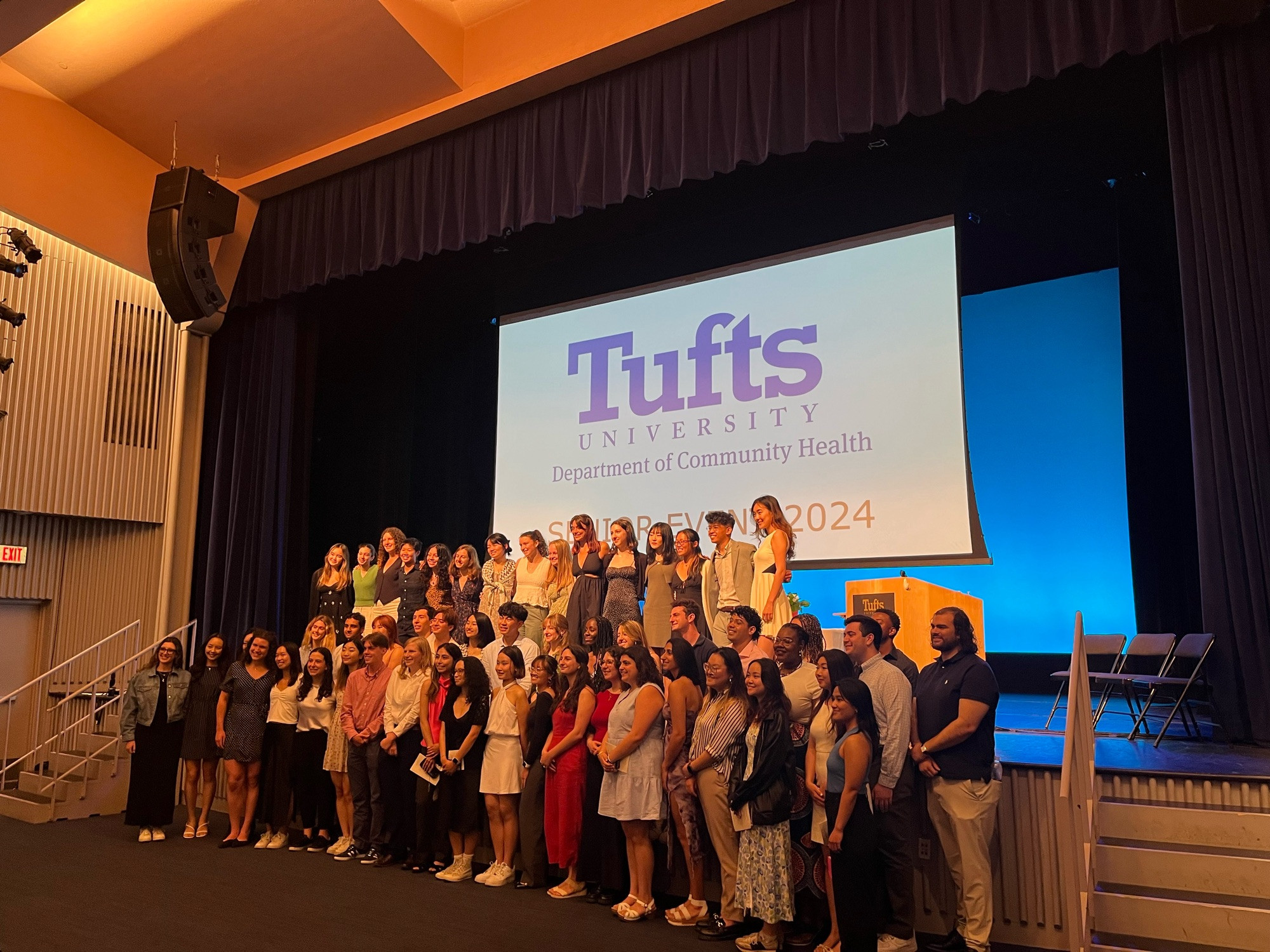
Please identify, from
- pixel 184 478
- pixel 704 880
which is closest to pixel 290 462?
pixel 184 478

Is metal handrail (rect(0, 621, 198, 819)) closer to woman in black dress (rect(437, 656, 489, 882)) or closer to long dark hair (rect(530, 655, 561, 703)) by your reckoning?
woman in black dress (rect(437, 656, 489, 882))

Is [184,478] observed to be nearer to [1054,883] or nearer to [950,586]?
[950,586]

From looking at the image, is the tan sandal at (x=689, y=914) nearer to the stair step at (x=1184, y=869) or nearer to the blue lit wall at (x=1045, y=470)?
the stair step at (x=1184, y=869)

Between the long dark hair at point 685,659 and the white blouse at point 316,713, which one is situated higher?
the long dark hair at point 685,659

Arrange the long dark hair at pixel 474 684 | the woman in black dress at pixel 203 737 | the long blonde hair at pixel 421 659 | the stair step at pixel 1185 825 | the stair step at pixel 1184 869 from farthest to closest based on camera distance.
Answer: the woman in black dress at pixel 203 737 → the long blonde hair at pixel 421 659 → the long dark hair at pixel 474 684 → the stair step at pixel 1185 825 → the stair step at pixel 1184 869

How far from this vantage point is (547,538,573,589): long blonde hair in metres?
6.42

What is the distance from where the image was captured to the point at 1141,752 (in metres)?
4.75

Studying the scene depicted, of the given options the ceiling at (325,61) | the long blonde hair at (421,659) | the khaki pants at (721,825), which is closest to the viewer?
the khaki pants at (721,825)

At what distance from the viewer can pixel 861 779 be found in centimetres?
404

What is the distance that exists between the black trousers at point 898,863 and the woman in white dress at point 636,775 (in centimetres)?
109

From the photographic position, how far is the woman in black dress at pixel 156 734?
6.43 meters

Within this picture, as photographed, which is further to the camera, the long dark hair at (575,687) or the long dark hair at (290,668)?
the long dark hair at (290,668)

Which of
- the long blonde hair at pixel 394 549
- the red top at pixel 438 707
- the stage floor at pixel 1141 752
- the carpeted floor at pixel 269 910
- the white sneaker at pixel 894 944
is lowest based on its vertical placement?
the carpeted floor at pixel 269 910

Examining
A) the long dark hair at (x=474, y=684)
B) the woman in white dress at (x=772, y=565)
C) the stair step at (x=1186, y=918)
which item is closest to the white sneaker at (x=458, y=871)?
the long dark hair at (x=474, y=684)
